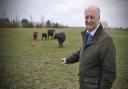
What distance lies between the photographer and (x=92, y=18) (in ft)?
7.38

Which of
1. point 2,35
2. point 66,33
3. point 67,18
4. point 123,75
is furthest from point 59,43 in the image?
point 123,75

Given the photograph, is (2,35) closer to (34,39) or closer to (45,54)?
(34,39)

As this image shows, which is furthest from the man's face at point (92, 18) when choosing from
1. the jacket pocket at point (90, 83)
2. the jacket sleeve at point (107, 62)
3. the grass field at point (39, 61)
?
the grass field at point (39, 61)

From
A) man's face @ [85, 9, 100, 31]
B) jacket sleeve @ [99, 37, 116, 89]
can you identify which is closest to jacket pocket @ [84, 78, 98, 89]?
jacket sleeve @ [99, 37, 116, 89]

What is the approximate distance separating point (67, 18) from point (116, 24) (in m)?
0.80

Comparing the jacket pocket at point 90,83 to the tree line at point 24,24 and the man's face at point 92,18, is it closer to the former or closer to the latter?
the man's face at point 92,18

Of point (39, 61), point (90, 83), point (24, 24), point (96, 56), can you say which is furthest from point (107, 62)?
point (39, 61)

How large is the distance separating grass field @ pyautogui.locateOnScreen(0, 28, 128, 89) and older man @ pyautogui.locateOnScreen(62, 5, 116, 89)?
5.66ft

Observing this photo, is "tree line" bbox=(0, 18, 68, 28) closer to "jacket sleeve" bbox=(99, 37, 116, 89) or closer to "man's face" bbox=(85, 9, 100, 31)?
"man's face" bbox=(85, 9, 100, 31)

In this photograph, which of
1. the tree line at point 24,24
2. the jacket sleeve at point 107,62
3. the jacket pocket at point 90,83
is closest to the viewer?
the jacket sleeve at point 107,62

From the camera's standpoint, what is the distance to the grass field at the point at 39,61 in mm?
4324

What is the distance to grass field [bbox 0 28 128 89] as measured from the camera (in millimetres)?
4324

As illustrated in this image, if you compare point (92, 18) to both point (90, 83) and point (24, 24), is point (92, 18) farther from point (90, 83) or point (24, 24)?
point (24, 24)

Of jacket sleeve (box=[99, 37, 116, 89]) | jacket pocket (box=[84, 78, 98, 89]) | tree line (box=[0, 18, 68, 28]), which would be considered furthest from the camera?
tree line (box=[0, 18, 68, 28])
